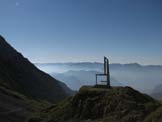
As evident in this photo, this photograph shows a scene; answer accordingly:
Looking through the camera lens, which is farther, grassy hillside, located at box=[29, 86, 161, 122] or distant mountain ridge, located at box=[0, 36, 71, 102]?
distant mountain ridge, located at box=[0, 36, 71, 102]

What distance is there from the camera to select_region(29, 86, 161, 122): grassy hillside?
2312 cm

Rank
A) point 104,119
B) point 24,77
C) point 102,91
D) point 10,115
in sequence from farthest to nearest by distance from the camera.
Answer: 1. point 24,77
2. point 10,115
3. point 102,91
4. point 104,119

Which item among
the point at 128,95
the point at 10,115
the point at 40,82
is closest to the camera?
the point at 128,95

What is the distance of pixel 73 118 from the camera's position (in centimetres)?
2636

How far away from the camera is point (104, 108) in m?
25.8

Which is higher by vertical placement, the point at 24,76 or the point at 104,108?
the point at 104,108

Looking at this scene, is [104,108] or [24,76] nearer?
[104,108]

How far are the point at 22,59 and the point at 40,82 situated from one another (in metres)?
20.1

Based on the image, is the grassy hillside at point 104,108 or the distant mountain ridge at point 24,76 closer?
the grassy hillside at point 104,108

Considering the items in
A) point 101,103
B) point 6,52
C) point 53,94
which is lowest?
point 53,94

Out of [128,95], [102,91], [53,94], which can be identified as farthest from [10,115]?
[53,94]

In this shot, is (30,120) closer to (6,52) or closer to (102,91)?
(102,91)

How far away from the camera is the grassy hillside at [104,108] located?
23.1 metres

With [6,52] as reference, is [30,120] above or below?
below
